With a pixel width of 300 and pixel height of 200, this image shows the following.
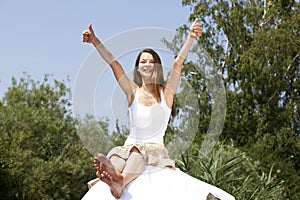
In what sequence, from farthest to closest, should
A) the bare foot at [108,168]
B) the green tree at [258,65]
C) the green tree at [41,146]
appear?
1. the green tree at [258,65]
2. the green tree at [41,146]
3. the bare foot at [108,168]

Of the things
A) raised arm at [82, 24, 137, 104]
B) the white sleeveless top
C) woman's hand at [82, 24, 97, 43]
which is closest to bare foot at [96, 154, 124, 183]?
the white sleeveless top

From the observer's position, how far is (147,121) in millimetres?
3875

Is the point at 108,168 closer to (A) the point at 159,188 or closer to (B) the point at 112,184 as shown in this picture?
(B) the point at 112,184

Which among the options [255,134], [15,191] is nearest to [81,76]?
[15,191]

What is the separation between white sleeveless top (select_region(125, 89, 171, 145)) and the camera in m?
3.88

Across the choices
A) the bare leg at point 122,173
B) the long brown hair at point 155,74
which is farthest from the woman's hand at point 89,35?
the bare leg at point 122,173

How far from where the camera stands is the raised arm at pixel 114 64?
13.0 ft

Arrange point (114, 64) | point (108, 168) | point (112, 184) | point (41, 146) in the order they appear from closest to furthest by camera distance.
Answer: point (108, 168) → point (112, 184) → point (114, 64) → point (41, 146)

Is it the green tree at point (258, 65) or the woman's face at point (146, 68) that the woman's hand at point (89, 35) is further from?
the green tree at point (258, 65)

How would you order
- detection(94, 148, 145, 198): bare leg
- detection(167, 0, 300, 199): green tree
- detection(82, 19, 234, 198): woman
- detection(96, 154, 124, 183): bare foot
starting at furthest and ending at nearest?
detection(167, 0, 300, 199): green tree → detection(82, 19, 234, 198): woman → detection(94, 148, 145, 198): bare leg → detection(96, 154, 124, 183): bare foot

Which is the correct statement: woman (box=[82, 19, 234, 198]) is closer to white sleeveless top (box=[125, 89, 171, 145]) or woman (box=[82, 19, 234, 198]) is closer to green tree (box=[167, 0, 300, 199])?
white sleeveless top (box=[125, 89, 171, 145])

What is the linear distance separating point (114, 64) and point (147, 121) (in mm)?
431

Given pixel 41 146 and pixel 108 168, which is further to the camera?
pixel 41 146

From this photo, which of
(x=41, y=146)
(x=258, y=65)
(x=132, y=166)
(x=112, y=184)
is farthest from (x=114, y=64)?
(x=258, y=65)
